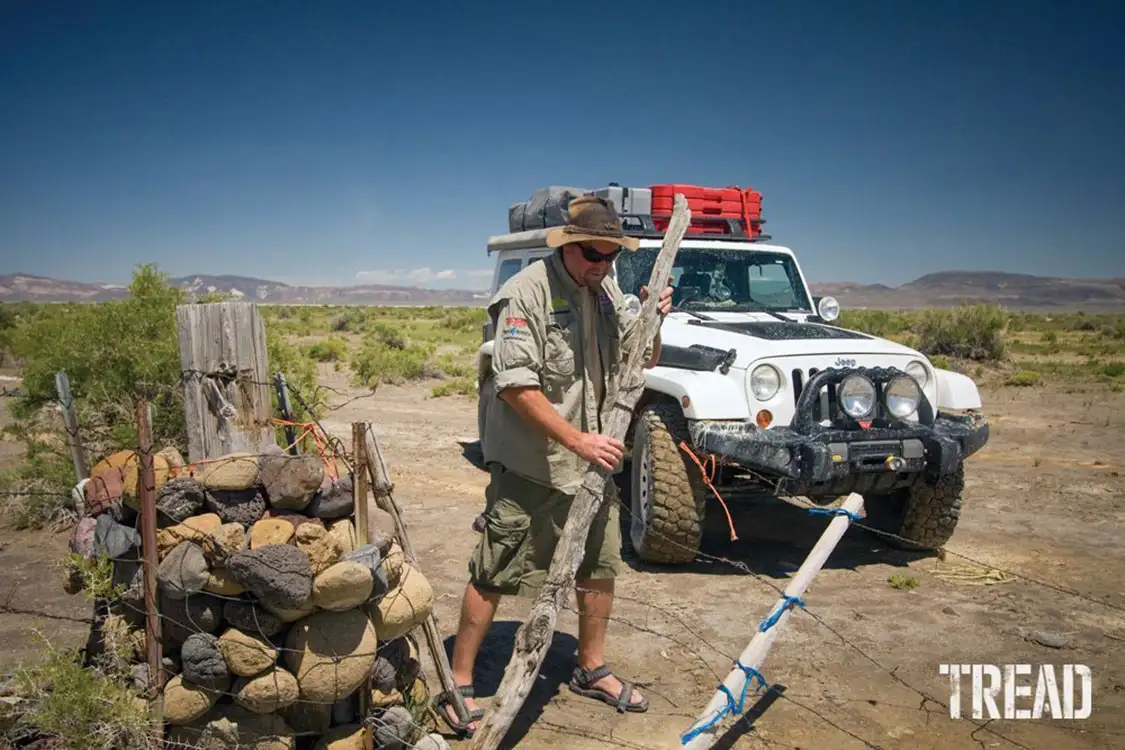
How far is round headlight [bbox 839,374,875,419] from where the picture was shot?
193 inches

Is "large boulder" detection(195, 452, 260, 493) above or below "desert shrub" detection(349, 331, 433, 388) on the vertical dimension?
above

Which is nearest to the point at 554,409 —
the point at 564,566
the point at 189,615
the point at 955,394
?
the point at 564,566

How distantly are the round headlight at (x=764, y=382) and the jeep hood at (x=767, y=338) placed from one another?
0.09 meters

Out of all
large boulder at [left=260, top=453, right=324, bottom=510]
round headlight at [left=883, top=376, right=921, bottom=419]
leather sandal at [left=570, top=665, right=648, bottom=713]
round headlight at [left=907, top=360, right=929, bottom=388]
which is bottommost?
leather sandal at [left=570, top=665, right=648, bottom=713]

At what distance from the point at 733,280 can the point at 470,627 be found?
4.12 m

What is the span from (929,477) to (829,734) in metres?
2.56

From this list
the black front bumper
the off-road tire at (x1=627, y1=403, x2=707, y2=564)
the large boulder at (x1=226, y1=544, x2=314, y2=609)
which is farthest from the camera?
the off-road tire at (x1=627, y1=403, x2=707, y2=564)

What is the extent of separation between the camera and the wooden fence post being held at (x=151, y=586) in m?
2.72

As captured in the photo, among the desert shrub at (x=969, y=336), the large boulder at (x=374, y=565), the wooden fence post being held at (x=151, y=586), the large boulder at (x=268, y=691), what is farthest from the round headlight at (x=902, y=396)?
the desert shrub at (x=969, y=336)

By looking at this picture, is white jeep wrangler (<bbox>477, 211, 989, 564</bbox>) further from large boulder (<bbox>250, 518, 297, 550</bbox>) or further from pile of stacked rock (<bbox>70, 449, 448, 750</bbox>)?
large boulder (<bbox>250, 518, 297, 550</bbox>)

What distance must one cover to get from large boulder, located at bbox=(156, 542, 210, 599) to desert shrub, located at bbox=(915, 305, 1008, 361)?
66.9ft

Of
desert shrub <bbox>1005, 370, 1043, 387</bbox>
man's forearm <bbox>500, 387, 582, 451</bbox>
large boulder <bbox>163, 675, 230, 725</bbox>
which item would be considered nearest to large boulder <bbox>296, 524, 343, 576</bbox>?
large boulder <bbox>163, 675, 230, 725</bbox>

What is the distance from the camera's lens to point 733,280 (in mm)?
6707

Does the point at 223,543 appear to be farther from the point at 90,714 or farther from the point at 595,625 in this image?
the point at 595,625
